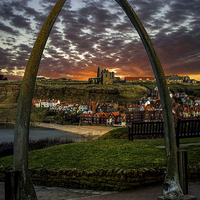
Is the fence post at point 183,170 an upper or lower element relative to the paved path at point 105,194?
upper

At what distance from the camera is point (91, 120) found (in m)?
46.1

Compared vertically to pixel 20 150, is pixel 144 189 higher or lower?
lower

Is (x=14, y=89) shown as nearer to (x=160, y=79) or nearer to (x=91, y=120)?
(x=91, y=120)

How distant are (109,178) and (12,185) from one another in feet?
8.60

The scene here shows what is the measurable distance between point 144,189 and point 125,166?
1142mm

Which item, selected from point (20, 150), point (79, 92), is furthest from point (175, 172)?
point (79, 92)

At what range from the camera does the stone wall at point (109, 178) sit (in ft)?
15.9

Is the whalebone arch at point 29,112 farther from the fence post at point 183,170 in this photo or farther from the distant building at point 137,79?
→ the distant building at point 137,79

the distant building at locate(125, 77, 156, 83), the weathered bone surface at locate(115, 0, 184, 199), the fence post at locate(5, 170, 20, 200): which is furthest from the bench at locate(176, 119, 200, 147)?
the distant building at locate(125, 77, 156, 83)

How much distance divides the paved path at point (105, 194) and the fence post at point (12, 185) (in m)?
1.56

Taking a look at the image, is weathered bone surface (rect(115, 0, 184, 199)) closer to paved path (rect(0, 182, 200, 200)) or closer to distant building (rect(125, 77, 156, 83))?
paved path (rect(0, 182, 200, 200))

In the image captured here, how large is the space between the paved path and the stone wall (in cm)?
23

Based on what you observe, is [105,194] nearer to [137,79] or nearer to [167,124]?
[167,124]

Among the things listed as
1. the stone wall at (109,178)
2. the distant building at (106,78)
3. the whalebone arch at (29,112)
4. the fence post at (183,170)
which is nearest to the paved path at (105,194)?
the stone wall at (109,178)
